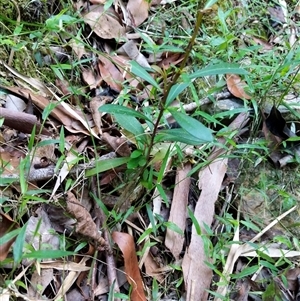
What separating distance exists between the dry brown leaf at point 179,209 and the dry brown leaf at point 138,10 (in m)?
0.72

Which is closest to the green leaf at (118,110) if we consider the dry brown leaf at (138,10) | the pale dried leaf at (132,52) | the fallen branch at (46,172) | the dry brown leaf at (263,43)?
the fallen branch at (46,172)

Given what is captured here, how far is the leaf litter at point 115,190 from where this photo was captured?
120cm

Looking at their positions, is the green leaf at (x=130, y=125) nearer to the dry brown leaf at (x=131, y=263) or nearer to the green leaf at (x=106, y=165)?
the green leaf at (x=106, y=165)

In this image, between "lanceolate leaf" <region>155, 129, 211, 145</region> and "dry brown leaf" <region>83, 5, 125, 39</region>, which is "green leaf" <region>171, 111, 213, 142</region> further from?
"dry brown leaf" <region>83, 5, 125, 39</region>

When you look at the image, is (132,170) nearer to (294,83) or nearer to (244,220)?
(244,220)

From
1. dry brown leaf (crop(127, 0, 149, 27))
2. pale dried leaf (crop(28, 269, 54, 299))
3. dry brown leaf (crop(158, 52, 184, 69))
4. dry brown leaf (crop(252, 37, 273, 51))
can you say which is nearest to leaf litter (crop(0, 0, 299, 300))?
pale dried leaf (crop(28, 269, 54, 299))

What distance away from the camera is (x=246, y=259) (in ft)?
4.58

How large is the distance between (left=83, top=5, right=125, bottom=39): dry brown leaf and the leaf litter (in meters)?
0.09

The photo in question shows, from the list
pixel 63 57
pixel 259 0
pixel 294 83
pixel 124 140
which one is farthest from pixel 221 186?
pixel 259 0

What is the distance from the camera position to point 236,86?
1.68 metres

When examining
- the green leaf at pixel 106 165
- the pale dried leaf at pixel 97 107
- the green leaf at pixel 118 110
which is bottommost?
the green leaf at pixel 106 165

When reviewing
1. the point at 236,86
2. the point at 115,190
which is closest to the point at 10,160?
the point at 115,190

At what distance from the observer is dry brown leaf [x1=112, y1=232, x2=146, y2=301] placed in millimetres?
1220

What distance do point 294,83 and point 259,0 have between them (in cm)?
63
